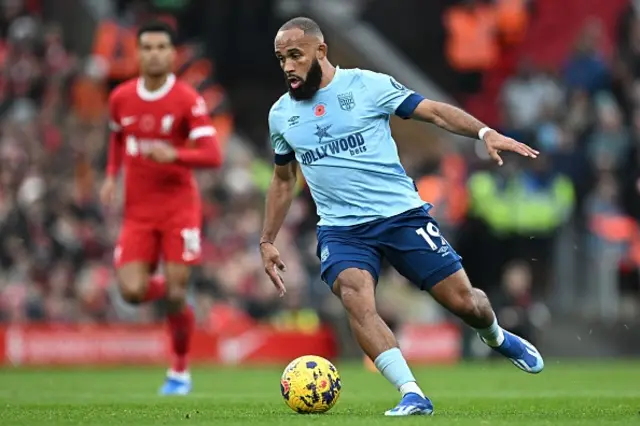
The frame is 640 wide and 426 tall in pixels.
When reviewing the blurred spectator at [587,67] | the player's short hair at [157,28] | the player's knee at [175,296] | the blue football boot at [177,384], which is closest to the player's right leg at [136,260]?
the player's knee at [175,296]

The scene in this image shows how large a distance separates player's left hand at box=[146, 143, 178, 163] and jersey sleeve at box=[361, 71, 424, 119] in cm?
283

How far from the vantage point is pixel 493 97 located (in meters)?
25.7

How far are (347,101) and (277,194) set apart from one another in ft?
3.00

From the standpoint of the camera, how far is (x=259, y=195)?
22.5m

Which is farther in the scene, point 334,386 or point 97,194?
point 97,194

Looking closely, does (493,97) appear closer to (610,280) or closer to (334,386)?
(610,280)

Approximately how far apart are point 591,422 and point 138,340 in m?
11.3

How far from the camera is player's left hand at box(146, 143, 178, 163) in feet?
40.7

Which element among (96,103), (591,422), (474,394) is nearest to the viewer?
(591,422)

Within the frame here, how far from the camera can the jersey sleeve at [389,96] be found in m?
9.92

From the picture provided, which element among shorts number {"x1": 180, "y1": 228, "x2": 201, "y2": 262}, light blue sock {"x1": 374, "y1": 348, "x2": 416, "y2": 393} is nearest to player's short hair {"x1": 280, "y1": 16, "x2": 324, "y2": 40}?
light blue sock {"x1": 374, "y1": 348, "x2": 416, "y2": 393}

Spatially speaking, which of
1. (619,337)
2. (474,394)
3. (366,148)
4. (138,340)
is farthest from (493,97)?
(366,148)

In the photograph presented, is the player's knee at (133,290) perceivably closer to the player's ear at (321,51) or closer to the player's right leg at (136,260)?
the player's right leg at (136,260)

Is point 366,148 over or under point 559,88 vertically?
under
